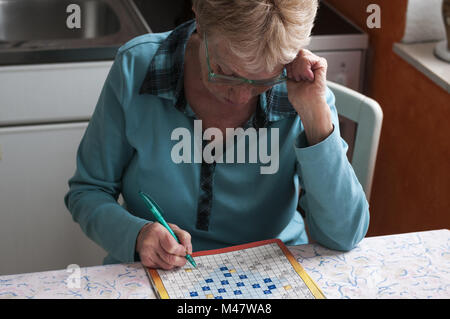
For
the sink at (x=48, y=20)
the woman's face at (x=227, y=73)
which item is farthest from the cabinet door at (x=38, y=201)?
the woman's face at (x=227, y=73)

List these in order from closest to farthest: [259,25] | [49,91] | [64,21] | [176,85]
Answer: [259,25]
[176,85]
[49,91]
[64,21]

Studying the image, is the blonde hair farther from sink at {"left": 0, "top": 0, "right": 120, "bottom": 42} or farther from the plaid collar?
sink at {"left": 0, "top": 0, "right": 120, "bottom": 42}

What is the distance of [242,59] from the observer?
1.03 meters

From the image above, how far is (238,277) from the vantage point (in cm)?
105

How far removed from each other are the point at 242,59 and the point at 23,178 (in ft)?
3.67

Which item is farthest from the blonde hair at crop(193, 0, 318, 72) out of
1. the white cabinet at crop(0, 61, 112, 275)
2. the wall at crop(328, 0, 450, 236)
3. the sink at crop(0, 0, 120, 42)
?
the sink at crop(0, 0, 120, 42)

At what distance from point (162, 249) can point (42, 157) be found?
956mm

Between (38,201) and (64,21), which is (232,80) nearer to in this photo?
(38,201)

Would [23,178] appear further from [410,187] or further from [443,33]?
[443,33]

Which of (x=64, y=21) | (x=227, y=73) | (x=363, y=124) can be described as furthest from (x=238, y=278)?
(x=64, y=21)

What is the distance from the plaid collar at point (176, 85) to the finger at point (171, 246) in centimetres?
28

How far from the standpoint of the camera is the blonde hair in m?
0.98
